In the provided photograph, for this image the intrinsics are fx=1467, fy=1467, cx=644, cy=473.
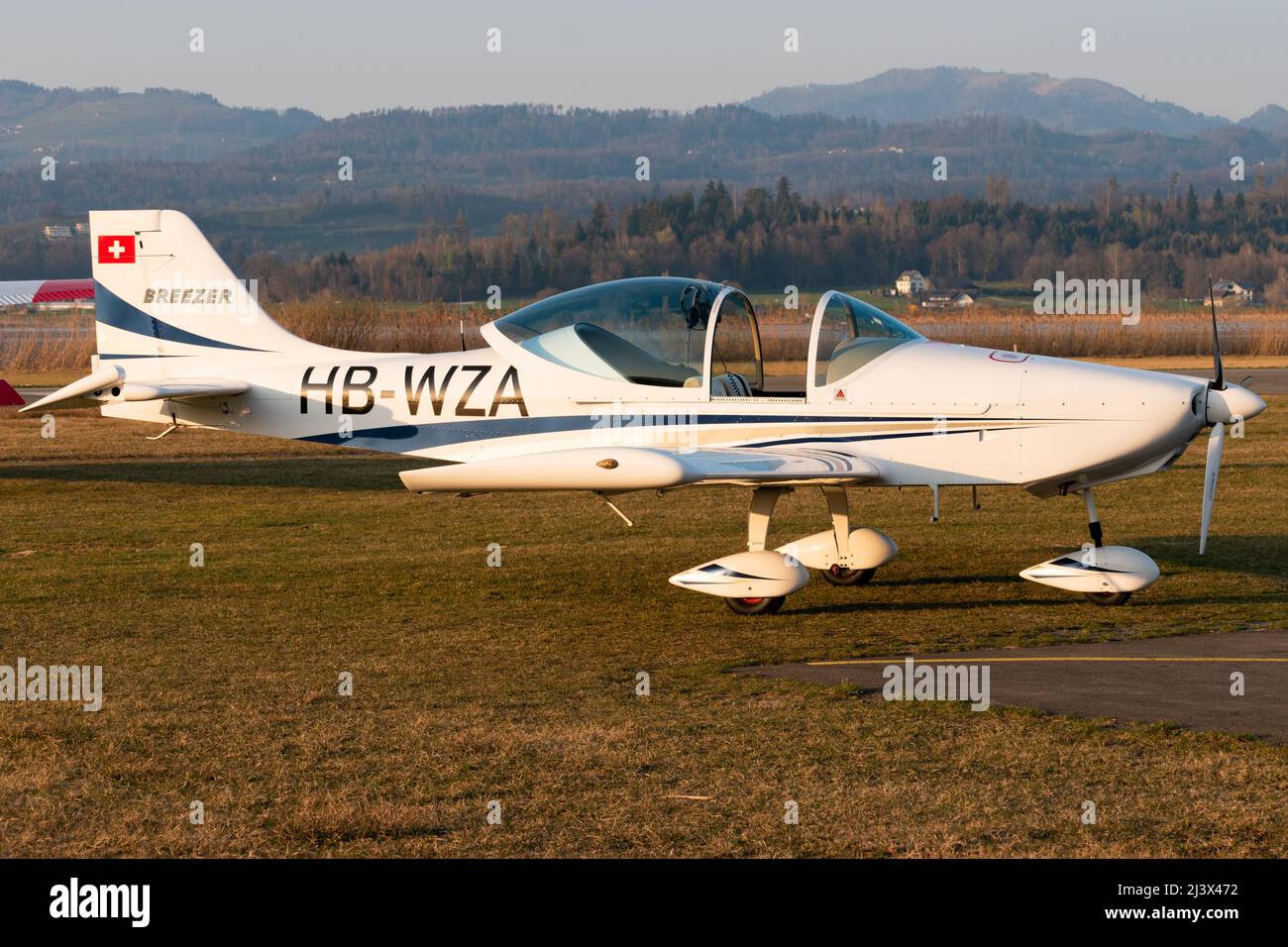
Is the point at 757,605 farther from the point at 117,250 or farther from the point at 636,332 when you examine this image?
the point at 117,250

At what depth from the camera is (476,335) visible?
39844mm

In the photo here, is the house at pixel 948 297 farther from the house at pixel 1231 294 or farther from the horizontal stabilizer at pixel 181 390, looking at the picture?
the horizontal stabilizer at pixel 181 390

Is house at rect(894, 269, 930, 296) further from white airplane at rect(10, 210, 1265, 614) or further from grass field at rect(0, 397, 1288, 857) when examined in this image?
white airplane at rect(10, 210, 1265, 614)

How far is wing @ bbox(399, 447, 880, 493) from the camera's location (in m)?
9.80

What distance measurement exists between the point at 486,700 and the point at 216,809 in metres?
2.16

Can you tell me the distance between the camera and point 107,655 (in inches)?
354

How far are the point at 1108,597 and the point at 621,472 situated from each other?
3553 mm

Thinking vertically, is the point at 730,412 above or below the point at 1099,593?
above

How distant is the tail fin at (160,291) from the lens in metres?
12.9

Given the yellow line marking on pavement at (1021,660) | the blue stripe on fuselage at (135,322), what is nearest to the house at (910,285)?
the blue stripe on fuselage at (135,322)

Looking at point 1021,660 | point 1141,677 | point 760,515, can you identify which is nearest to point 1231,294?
point 760,515
